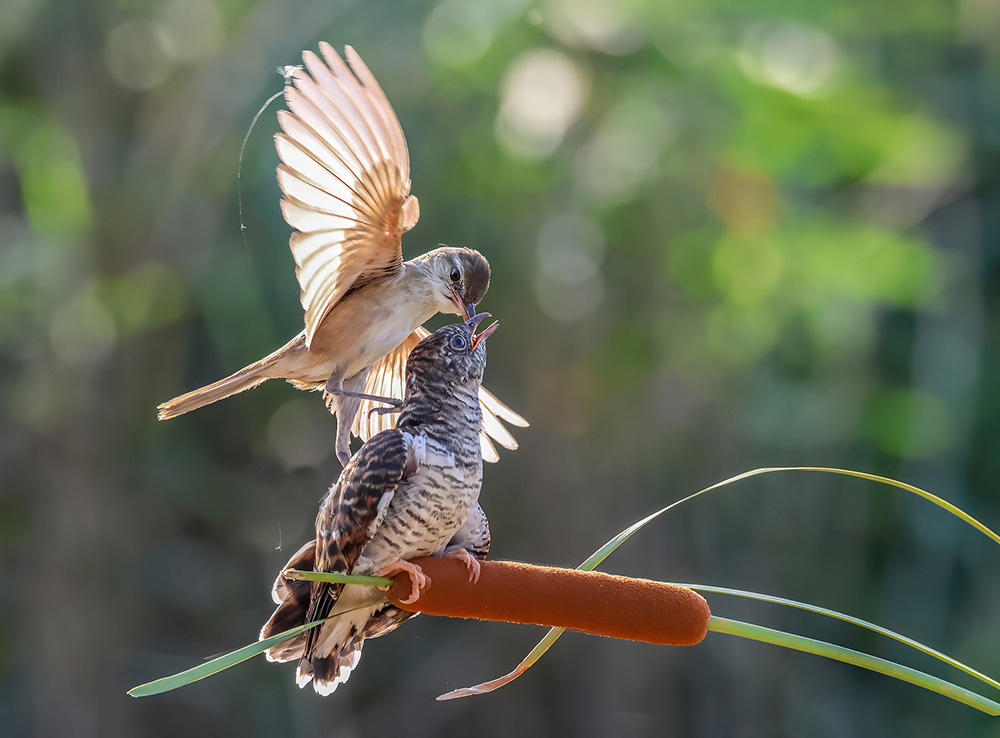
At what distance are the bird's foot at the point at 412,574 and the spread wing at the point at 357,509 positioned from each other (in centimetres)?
5

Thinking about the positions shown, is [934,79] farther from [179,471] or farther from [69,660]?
[69,660]

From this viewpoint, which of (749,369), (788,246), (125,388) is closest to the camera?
(788,246)

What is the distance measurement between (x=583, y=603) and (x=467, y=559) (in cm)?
19

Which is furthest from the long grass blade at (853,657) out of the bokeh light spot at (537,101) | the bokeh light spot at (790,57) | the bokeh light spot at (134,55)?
the bokeh light spot at (134,55)

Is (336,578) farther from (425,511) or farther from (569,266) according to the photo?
(569,266)

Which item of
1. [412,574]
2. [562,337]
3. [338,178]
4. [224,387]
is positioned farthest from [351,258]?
[562,337]

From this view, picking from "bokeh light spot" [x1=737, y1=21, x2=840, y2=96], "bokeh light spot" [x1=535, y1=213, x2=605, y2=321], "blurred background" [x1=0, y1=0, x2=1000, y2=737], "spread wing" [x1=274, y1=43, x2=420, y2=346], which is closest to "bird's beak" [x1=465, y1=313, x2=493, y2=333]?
"spread wing" [x1=274, y1=43, x2=420, y2=346]

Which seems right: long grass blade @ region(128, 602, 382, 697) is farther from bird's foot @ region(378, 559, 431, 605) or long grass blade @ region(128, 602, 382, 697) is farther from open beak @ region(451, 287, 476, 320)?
open beak @ region(451, 287, 476, 320)

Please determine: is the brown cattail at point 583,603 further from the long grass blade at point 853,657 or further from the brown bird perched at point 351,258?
the brown bird perched at point 351,258

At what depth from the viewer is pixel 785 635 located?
1.04 m

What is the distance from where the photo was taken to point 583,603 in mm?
1104

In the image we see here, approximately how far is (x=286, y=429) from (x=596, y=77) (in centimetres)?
224

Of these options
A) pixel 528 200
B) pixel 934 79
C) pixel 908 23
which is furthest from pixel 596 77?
pixel 934 79

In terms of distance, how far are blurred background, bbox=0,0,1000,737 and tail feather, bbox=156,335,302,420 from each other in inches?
95.2
